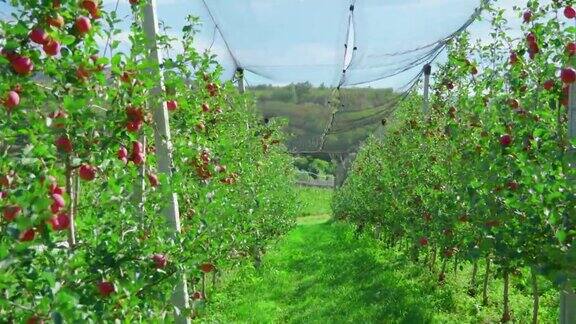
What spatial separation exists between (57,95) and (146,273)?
0.85m

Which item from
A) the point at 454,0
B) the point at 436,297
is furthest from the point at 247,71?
the point at 436,297

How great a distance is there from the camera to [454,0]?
848 cm

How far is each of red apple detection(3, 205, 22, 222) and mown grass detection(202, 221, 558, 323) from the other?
3797 millimetres

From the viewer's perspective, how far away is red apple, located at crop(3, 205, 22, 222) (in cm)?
192

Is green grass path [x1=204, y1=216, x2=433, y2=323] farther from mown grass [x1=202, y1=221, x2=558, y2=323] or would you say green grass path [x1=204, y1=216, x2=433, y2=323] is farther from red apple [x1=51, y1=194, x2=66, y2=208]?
red apple [x1=51, y1=194, x2=66, y2=208]

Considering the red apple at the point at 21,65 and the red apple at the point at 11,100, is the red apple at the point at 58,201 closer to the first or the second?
the red apple at the point at 11,100

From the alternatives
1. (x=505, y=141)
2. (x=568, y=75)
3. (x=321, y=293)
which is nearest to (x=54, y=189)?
(x=568, y=75)

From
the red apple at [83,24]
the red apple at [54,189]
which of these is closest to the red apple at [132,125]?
the red apple at [83,24]

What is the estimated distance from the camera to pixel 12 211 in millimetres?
1928

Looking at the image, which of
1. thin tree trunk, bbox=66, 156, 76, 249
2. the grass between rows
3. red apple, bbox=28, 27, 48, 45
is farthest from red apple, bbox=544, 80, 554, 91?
red apple, bbox=28, 27, 48, 45

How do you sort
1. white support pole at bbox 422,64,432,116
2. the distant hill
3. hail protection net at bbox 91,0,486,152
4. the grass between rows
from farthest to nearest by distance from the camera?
the distant hill, white support pole at bbox 422,64,432,116, hail protection net at bbox 91,0,486,152, the grass between rows

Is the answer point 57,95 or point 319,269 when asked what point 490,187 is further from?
point 319,269

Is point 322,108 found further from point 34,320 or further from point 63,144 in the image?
point 34,320

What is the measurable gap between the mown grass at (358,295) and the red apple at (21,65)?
3.74 meters
